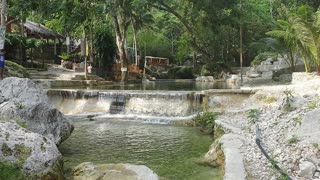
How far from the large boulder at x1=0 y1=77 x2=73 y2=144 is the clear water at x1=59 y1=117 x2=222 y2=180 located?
56 cm

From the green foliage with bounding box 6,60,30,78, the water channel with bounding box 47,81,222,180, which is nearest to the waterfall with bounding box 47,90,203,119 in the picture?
the water channel with bounding box 47,81,222,180

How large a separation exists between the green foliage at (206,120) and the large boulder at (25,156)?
5.47 metres

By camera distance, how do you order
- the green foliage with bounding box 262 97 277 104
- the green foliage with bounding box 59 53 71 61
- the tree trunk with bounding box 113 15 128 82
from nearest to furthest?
the green foliage with bounding box 262 97 277 104, the tree trunk with bounding box 113 15 128 82, the green foliage with bounding box 59 53 71 61

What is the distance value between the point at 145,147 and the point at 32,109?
2546 millimetres

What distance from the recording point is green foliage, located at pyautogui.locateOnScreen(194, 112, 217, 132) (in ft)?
33.9

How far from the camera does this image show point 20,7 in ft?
50.6

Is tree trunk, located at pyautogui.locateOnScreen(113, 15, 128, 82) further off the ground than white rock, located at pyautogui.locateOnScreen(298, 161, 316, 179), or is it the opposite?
tree trunk, located at pyautogui.locateOnScreen(113, 15, 128, 82)

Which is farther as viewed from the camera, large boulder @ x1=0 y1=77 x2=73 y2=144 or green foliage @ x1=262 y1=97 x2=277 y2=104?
green foliage @ x1=262 y1=97 x2=277 y2=104

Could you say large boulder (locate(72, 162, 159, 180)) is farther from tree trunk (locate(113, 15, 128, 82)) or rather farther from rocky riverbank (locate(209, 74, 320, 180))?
tree trunk (locate(113, 15, 128, 82))

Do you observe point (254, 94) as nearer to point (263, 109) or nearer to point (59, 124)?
point (263, 109)

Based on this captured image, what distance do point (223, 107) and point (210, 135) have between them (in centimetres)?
238

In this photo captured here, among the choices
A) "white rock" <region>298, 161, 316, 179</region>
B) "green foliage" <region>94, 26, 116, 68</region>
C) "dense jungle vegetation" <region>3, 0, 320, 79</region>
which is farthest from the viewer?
"green foliage" <region>94, 26, 116, 68</region>

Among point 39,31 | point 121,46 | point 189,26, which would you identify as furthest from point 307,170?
point 39,31


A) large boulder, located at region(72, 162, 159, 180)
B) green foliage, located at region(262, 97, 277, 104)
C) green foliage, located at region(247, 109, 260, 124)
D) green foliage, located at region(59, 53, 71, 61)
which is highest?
green foliage, located at region(59, 53, 71, 61)
